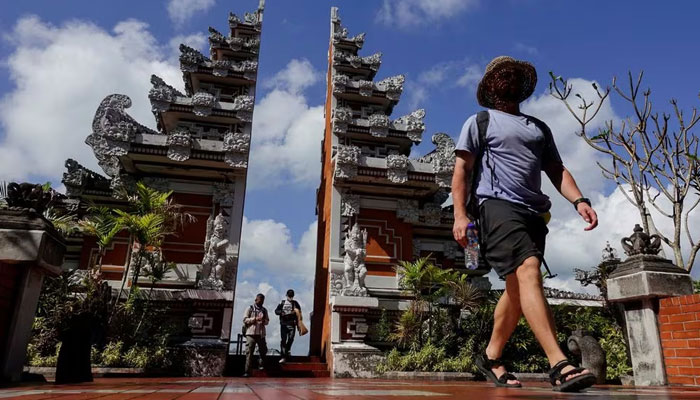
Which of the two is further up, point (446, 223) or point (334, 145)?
point (334, 145)

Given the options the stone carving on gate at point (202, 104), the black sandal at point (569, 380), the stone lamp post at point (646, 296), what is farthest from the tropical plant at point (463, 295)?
the black sandal at point (569, 380)

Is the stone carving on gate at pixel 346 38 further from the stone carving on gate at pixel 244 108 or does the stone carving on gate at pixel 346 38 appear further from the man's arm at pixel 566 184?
the man's arm at pixel 566 184

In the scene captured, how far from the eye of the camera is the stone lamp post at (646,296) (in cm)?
470

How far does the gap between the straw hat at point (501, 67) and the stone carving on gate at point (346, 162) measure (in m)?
8.85

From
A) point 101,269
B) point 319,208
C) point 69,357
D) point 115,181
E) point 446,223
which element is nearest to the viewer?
point 69,357

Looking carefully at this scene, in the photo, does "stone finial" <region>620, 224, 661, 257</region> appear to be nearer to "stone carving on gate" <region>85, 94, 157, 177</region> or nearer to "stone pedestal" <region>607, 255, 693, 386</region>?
"stone pedestal" <region>607, 255, 693, 386</region>

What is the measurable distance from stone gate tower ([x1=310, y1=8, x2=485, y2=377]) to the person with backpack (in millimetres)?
8050

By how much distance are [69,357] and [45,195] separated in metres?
1.60

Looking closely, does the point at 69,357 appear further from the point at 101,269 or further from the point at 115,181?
the point at 115,181

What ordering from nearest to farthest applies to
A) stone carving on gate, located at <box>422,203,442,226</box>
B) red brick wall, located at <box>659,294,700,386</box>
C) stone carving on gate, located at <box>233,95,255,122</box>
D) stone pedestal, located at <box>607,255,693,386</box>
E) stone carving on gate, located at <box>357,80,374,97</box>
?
red brick wall, located at <box>659,294,700,386</box>
stone pedestal, located at <box>607,255,693,386</box>
stone carving on gate, located at <box>233,95,255,122</box>
stone carving on gate, located at <box>422,203,442,226</box>
stone carving on gate, located at <box>357,80,374,97</box>

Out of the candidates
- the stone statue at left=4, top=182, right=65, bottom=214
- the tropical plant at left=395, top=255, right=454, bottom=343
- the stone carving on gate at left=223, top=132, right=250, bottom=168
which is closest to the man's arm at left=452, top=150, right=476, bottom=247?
the stone statue at left=4, top=182, right=65, bottom=214

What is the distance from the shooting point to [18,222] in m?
4.08

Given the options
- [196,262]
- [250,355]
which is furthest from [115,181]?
[250,355]

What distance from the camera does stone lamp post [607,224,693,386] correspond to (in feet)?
15.4
